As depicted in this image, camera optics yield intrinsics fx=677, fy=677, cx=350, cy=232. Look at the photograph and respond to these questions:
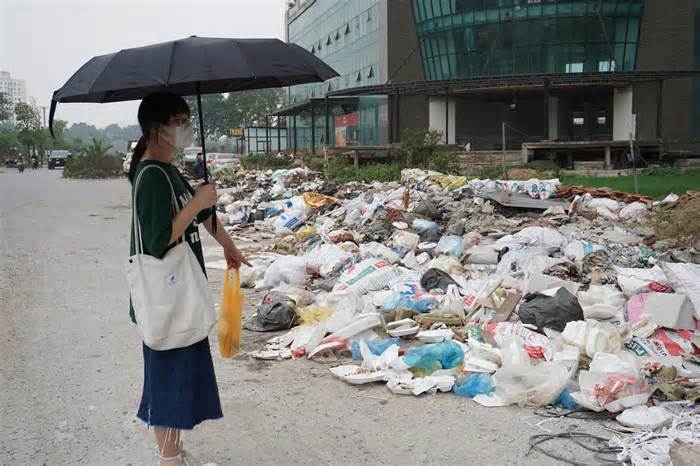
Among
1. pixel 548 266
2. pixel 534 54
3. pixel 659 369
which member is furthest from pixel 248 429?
pixel 534 54

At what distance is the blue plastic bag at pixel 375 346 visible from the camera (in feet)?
15.8

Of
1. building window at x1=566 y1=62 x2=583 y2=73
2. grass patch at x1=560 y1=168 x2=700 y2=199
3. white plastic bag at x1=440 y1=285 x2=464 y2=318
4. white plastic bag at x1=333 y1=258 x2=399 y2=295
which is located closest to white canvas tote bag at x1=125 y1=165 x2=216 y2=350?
white plastic bag at x1=440 y1=285 x2=464 y2=318

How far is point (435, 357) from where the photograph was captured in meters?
4.57

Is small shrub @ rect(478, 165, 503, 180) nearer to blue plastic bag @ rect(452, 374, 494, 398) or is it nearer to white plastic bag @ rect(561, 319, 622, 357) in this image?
white plastic bag @ rect(561, 319, 622, 357)

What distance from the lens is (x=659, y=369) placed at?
4.30 meters

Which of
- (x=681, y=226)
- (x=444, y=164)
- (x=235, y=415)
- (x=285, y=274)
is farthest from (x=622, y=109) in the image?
(x=235, y=415)

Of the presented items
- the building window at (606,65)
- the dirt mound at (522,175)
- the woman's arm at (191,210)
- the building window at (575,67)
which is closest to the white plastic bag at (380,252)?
the woman's arm at (191,210)

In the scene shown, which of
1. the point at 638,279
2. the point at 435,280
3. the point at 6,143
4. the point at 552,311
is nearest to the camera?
the point at 552,311

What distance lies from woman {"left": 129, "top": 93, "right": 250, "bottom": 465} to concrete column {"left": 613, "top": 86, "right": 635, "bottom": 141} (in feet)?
130

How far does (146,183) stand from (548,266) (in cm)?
487

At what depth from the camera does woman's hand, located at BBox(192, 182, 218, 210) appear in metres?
2.74

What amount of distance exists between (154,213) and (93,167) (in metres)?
40.0

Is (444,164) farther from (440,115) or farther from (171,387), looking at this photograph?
(440,115)

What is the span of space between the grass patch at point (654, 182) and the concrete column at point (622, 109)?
1404 cm
